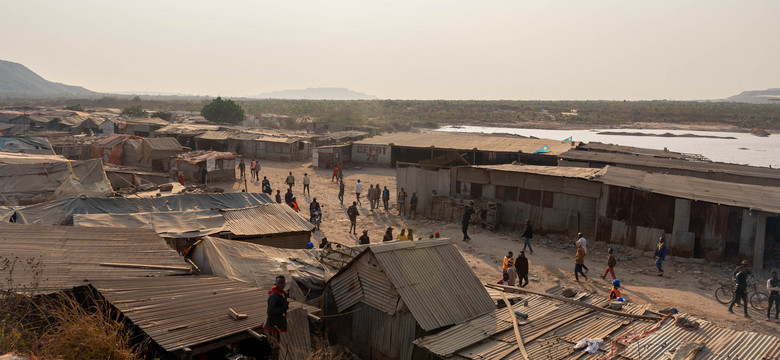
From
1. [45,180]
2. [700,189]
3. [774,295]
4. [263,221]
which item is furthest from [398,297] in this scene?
[45,180]

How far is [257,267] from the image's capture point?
10148 millimetres

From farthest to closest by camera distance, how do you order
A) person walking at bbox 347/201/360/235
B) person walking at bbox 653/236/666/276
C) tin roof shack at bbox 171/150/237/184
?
tin roof shack at bbox 171/150/237/184 → person walking at bbox 347/201/360/235 → person walking at bbox 653/236/666/276

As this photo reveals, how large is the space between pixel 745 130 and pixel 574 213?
246ft

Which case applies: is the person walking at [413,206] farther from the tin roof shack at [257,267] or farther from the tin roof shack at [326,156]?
the tin roof shack at [326,156]

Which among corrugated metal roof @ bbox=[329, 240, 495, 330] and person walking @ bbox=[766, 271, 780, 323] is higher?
corrugated metal roof @ bbox=[329, 240, 495, 330]

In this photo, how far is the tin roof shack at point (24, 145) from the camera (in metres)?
24.8

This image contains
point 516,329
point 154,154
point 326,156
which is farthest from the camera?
point 326,156

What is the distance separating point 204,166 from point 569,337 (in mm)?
24301

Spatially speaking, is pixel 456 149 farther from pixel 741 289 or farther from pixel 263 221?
pixel 741 289

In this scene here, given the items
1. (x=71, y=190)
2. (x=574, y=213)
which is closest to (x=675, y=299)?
(x=574, y=213)

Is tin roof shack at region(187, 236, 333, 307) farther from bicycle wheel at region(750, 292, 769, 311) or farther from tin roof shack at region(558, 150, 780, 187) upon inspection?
tin roof shack at region(558, 150, 780, 187)

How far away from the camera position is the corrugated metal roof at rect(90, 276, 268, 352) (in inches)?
246

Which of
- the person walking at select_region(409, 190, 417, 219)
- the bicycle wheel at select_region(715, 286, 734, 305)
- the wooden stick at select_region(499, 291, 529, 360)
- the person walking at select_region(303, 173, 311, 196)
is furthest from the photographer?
the person walking at select_region(303, 173, 311, 196)

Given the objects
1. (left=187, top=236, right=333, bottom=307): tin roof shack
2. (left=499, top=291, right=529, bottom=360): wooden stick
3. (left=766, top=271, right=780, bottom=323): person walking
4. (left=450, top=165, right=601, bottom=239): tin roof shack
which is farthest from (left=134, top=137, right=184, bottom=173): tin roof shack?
(left=766, top=271, right=780, bottom=323): person walking
